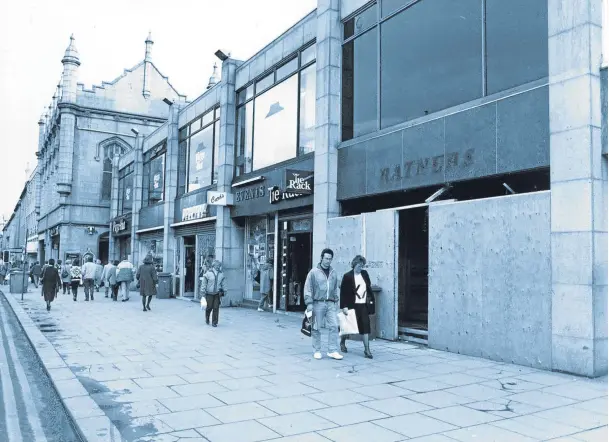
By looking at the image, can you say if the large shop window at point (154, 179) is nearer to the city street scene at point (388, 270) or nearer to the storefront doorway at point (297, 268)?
the city street scene at point (388, 270)

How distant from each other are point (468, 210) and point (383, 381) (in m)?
3.52

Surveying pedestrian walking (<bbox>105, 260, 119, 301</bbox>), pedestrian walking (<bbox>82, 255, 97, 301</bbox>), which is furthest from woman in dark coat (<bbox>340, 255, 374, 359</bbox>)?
pedestrian walking (<bbox>82, 255, 97, 301</bbox>)

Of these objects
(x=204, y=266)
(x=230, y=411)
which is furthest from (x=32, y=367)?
(x=204, y=266)

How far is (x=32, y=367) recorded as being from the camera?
8.23 metres

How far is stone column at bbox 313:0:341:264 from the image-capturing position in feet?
42.0

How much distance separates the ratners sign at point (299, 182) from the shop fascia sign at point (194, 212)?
6.86 metres

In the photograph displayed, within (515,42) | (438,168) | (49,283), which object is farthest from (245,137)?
(515,42)

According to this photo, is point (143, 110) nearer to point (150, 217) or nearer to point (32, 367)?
point (150, 217)

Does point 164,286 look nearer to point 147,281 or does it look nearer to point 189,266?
point 189,266

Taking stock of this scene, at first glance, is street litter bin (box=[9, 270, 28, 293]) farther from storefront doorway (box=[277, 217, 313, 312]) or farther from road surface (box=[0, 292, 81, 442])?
A: road surface (box=[0, 292, 81, 442])

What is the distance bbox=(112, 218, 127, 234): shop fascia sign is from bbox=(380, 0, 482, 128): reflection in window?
21.8 metres

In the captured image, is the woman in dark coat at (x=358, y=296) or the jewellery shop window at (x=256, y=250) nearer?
the woman in dark coat at (x=358, y=296)

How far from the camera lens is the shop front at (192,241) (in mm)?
19641

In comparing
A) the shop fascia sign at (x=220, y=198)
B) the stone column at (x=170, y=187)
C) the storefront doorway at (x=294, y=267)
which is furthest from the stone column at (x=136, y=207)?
the storefront doorway at (x=294, y=267)
